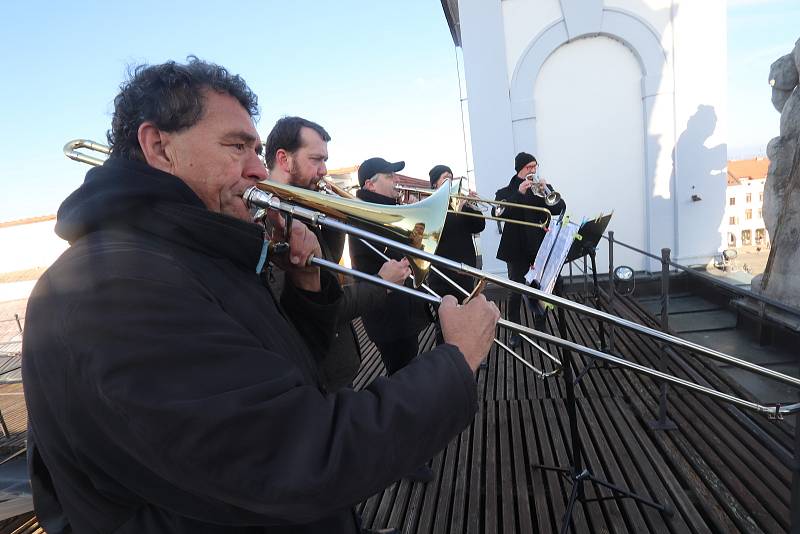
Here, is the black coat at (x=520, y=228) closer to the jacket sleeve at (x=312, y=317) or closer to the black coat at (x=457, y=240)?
the black coat at (x=457, y=240)

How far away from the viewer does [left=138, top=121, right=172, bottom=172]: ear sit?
3.58 feet

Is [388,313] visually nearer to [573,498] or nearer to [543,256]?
[543,256]

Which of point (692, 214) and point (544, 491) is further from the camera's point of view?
point (692, 214)

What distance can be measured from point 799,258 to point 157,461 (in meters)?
6.26

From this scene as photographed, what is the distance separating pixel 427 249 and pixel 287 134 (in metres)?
1.27

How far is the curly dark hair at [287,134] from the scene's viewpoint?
2.50m

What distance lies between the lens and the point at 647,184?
6812mm

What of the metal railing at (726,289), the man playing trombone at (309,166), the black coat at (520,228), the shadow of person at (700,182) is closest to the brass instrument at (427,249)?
the metal railing at (726,289)

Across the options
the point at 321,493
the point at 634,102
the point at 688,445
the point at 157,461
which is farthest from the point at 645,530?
the point at 634,102

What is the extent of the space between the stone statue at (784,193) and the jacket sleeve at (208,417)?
18.7 ft

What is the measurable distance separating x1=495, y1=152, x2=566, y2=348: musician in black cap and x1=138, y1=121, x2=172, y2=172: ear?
3906 millimetres

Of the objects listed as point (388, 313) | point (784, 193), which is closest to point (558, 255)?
point (388, 313)

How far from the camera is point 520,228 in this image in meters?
4.70

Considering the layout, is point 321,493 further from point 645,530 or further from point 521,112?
point 521,112
